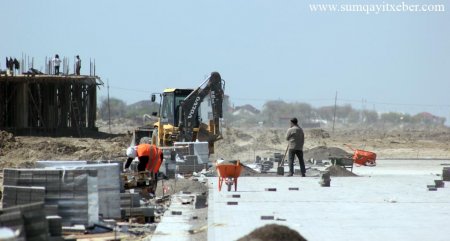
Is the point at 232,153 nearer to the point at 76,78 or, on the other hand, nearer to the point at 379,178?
the point at 76,78

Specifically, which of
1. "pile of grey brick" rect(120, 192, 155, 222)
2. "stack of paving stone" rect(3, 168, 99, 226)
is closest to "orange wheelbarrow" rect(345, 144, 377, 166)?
"pile of grey brick" rect(120, 192, 155, 222)

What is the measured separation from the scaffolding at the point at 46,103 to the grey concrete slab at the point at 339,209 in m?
26.3

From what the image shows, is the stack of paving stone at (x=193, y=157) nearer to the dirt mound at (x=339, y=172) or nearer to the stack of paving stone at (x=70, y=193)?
the dirt mound at (x=339, y=172)

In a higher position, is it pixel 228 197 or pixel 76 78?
pixel 76 78

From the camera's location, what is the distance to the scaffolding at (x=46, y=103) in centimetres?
4794

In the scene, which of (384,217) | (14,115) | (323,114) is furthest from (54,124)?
(323,114)

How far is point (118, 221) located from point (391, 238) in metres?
4.80

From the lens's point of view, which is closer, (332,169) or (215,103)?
(332,169)

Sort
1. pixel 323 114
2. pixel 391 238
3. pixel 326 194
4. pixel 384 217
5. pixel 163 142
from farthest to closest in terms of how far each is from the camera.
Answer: pixel 323 114 < pixel 163 142 < pixel 326 194 < pixel 384 217 < pixel 391 238

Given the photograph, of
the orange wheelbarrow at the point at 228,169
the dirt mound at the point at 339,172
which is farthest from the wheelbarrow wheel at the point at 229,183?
the dirt mound at the point at 339,172

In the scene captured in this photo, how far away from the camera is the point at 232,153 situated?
50000 millimetres

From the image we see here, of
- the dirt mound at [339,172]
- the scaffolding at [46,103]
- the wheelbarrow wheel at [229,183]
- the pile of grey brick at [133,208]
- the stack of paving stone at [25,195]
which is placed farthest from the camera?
the scaffolding at [46,103]

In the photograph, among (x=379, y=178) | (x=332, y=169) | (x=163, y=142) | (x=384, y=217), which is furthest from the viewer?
(x=163, y=142)

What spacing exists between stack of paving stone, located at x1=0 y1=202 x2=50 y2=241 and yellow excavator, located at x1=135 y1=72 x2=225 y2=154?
21992 mm
